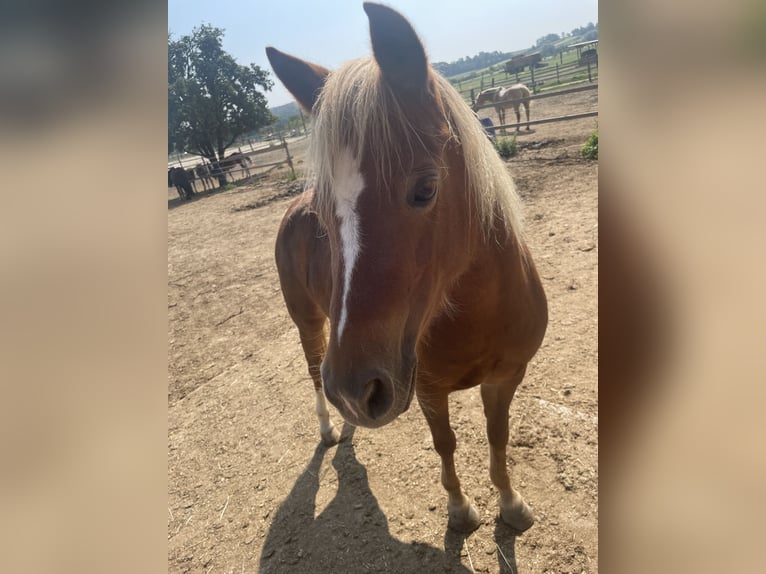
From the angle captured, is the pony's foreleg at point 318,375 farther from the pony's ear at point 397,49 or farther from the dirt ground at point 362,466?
the pony's ear at point 397,49

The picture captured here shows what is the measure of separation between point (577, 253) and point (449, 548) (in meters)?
3.52

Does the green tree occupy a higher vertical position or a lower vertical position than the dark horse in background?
higher

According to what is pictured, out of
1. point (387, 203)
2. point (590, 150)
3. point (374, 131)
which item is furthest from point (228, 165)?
point (387, 203)

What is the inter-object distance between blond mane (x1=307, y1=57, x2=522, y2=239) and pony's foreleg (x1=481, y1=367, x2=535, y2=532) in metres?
1.10

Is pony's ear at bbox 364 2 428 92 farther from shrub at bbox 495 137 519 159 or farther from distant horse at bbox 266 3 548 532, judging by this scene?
shrub at bbox 495 137 519 159

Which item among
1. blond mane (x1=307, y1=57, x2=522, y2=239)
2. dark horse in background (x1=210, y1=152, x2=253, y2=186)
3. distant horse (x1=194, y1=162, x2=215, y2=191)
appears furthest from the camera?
dark horse in background (x1=210, y1=152, x2=253, y2=186)

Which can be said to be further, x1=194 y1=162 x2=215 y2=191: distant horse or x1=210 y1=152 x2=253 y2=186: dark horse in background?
x1=210 y1=152 x2=253 y2=186: dark horse in background

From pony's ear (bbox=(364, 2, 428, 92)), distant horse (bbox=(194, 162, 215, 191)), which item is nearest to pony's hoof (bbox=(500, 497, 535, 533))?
pony's ear (bbox=(364, 2, 428, 92))

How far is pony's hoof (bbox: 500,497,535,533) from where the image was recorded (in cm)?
230

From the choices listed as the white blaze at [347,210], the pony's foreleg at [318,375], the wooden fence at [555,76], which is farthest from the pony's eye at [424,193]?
the wooden fence at [555,76]

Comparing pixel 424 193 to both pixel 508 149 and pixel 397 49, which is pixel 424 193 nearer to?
pixel 397 49

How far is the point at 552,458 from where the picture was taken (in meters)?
2.60
